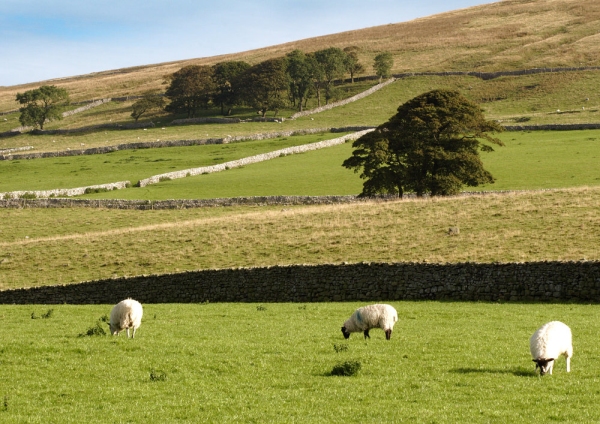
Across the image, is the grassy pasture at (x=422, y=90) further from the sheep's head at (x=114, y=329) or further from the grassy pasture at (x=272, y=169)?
the sheep's head at (x=114, y=329)

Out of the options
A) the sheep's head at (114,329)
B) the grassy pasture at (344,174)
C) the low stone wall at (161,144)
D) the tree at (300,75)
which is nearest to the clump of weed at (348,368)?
the sheep's head at (114,329)

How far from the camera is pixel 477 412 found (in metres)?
13.7

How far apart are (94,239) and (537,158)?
4333 centimetres

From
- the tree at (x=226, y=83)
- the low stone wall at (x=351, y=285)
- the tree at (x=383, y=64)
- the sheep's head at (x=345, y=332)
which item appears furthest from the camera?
the tree at (x=383, y=64)

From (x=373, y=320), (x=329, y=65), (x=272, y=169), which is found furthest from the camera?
A: (x=329, y=65)

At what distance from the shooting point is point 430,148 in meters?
54.7

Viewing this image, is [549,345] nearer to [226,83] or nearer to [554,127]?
[554,127]

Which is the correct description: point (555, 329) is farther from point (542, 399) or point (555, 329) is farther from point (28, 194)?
point (28, 194)

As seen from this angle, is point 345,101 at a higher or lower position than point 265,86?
lower

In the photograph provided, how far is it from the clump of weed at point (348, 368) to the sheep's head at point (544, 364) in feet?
11.6

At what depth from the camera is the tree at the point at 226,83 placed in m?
134

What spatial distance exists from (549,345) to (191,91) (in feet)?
413

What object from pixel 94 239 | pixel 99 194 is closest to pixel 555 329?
pixel 94 239

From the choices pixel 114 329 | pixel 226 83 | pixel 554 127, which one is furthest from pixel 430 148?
pixel 226 83
